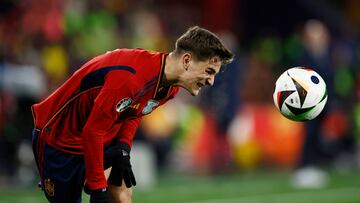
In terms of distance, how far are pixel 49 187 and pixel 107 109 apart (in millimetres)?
1049

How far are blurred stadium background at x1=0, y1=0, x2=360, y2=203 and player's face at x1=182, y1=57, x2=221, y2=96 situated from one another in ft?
15.6

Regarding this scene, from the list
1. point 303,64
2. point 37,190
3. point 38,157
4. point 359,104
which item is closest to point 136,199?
point 37,190

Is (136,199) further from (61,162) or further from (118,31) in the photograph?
(118,31)

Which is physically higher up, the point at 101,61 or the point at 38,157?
the point at 101,61

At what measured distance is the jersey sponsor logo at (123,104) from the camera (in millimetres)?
6602

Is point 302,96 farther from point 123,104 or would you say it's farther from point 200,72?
point 123,104

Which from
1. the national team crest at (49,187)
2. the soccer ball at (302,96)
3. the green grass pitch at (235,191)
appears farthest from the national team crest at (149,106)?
the green grass pitch at (235,191)

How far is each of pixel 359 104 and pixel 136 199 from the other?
694cm

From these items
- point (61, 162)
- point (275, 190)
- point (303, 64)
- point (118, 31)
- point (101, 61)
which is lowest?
point (61, 162)

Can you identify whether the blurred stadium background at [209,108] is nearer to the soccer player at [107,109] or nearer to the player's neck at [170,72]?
the soccer player at [107,109]

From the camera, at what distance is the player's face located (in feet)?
22.4

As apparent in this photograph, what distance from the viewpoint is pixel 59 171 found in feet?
23.6

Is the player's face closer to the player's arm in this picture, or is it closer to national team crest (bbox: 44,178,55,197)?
the player's arm

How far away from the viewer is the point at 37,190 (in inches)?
491
